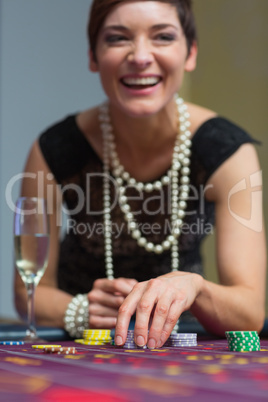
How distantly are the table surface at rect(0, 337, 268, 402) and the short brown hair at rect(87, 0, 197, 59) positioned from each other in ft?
4.22

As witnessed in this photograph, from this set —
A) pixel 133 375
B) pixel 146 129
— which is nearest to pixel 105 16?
pixel 146 129

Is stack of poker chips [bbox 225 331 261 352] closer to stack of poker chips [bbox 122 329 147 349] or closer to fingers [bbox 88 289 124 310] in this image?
stack of poker chips [bbox 122 329 147 349]

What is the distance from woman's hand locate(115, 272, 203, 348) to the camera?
1159mm

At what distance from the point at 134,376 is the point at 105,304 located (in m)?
0.93

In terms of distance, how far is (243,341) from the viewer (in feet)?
3.56

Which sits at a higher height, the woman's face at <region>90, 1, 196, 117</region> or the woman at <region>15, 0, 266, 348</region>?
the woman's face at <region>90, 1, 196, 117</region>

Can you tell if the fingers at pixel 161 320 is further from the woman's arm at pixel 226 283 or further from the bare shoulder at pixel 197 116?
the bare shoulder at pixel 197 116

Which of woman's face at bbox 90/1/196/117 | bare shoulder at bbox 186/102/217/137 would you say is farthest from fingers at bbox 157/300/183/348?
bare shoulder at bbox 186/102/217/137

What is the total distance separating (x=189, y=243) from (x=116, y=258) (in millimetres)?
267

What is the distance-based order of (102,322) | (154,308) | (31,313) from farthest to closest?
(102,322), (31,313), (154,308)

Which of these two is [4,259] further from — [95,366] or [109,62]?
[95,366]

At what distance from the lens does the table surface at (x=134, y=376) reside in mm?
644

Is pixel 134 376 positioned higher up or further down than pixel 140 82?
further down

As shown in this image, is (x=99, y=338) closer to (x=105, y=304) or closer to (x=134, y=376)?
(x=105, y=304)
